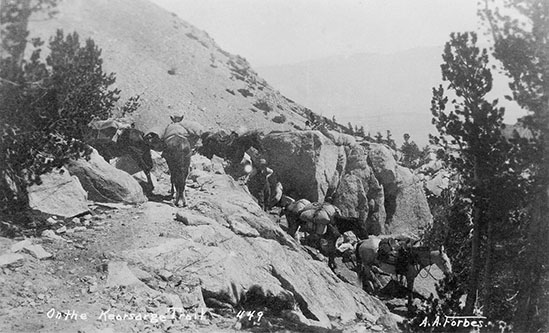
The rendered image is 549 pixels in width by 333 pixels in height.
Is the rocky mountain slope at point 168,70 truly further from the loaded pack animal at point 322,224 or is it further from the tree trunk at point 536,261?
the tree trunk at point 536,261

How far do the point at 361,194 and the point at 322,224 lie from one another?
588cm

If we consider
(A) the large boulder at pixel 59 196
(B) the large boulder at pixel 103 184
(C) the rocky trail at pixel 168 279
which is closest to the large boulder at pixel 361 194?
(C) the rocky trail at pixel 168 279

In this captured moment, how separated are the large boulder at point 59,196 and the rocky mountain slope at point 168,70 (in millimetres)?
19318

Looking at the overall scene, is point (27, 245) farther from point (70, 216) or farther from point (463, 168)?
point (463, 168)

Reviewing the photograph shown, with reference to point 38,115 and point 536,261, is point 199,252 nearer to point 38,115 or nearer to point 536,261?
point 38,115

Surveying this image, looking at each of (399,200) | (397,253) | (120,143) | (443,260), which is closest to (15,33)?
(120,143)

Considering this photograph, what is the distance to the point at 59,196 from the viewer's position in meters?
9.99

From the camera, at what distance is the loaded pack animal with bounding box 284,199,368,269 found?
589 inches

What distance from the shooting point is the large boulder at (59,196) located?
9.70 meters

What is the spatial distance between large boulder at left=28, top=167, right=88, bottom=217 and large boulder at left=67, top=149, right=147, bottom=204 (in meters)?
0.59

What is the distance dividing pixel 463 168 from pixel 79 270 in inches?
360

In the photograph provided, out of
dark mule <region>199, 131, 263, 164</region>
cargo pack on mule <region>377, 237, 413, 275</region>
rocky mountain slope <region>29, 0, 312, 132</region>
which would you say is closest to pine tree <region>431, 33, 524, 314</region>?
cargo pack on mule <region>377, 237, 413, 275</region>

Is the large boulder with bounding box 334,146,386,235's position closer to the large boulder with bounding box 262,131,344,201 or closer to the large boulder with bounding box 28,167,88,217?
the large boulder with bounding box 262,131,344,201

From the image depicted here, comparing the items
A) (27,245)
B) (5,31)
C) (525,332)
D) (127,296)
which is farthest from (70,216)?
(525,332)
